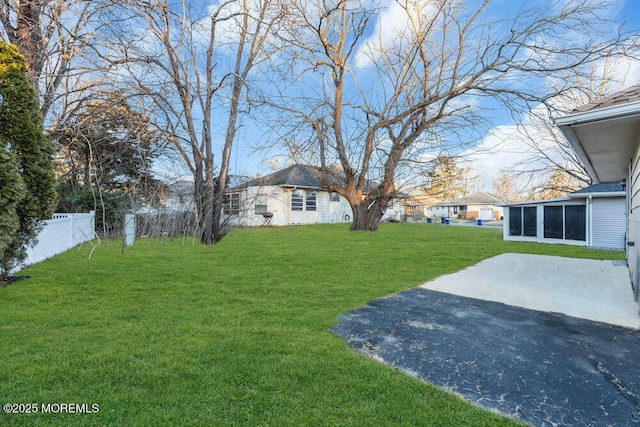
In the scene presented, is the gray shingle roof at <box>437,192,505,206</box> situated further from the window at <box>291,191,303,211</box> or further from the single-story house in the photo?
the single-story house

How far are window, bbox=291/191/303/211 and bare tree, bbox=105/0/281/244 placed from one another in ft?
36.4

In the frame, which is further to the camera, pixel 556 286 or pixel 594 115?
pixel 556 286

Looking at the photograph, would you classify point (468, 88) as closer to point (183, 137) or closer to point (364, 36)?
point (364, 36)

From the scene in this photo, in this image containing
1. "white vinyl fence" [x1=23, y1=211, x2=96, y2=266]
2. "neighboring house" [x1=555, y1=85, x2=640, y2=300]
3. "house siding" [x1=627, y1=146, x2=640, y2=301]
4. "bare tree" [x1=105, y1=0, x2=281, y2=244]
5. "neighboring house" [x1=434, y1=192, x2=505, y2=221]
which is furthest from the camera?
"neighboring house" [x1=434, y1=192, x2=505, y2=221]

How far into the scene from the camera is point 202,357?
8.30 ft

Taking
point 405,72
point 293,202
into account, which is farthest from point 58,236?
point 293,202

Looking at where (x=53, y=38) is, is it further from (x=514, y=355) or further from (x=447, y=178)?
(x=447, y=178)

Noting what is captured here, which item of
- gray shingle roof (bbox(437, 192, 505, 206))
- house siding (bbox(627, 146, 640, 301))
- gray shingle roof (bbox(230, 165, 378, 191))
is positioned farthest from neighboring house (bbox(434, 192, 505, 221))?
house siding (bbox(627, 146, 640, 301))

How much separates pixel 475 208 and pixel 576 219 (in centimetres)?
3395

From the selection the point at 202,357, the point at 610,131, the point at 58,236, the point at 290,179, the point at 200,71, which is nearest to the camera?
the point at 202,357

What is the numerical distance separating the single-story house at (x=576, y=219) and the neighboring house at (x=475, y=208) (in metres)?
30.3

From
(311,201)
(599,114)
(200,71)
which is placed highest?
(200,71)

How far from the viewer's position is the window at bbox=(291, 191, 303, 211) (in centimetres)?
2255

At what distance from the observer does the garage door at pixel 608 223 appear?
1120 centimetres
